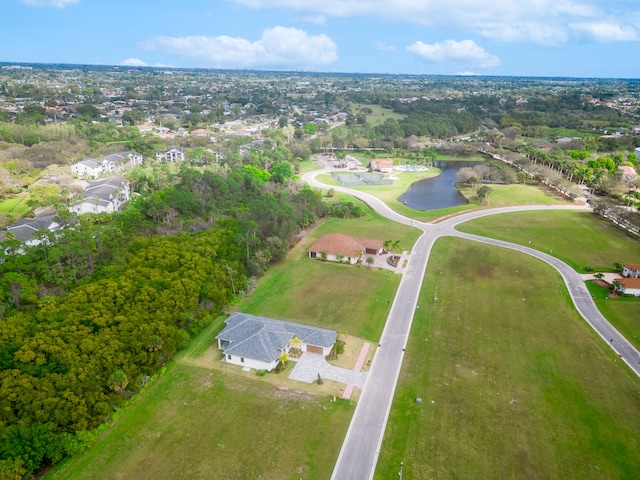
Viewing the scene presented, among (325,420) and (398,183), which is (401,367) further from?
(398,183)

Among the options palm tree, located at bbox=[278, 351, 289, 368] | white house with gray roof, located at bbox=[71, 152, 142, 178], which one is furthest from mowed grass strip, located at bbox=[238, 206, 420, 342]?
white house with gray roof, located at bbox=[71, 152, 142, 178]

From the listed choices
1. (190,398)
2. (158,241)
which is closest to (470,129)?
(158,241)

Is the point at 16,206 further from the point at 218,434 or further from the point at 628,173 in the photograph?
the point at 628,173

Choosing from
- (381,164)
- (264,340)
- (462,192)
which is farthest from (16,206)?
(462,192)

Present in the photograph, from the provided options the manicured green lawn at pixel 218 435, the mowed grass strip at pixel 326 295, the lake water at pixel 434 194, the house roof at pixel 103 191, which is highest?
the house roof at pixel 103 191

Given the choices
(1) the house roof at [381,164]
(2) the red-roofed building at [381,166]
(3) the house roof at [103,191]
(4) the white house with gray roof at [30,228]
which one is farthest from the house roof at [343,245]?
(1) the house roof at [381,164]

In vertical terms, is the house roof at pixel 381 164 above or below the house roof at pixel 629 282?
above

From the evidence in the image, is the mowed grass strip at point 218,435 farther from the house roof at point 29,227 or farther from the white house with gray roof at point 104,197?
the white house with gray roof at point 104,197
